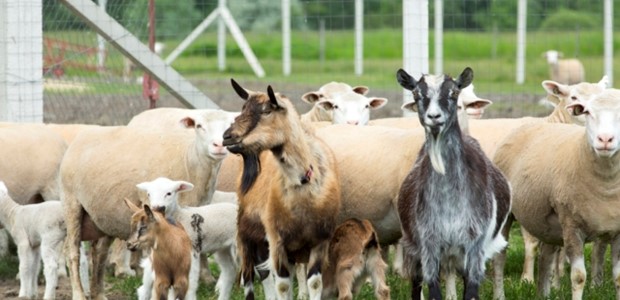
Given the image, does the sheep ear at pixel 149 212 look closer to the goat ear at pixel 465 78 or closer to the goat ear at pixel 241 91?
the goat ear at pixel 241 91

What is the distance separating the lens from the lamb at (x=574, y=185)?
992 centimetres

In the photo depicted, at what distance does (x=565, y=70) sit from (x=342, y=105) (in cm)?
1752

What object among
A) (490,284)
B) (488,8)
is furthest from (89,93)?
(488,8)

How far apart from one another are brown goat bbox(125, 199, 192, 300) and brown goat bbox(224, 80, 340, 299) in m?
0.44

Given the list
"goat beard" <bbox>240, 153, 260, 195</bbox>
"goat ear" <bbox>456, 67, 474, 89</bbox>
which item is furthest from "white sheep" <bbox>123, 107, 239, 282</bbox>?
"goat ear" <bbox>456, 67, 474, 89</bbox>

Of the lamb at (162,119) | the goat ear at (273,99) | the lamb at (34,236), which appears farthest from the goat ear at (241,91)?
the lamb at (162,119)

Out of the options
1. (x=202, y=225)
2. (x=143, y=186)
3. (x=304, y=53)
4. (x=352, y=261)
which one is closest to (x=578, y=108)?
(x=352, y=261)

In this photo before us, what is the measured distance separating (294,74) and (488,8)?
7684 millimetres

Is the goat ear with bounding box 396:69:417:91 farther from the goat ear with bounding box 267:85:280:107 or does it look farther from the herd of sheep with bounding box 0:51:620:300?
the goat ear with bounding box 267:85:280:107

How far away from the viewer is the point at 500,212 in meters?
9.74

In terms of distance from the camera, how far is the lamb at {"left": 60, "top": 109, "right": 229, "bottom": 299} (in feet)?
36.9

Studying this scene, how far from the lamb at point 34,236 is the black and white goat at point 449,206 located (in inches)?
129

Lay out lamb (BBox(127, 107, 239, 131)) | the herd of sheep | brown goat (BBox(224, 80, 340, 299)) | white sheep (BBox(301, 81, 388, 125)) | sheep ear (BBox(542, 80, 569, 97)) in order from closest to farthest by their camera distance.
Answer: the herd of sheep
brown goat (BBox(224, 80, 340, 299))
sheep ear (BBox(542, 80, 569, 97))
lamb (BBox(127, 107, 239, 131))
white sheep (BBox(301, 81, 388, 125))

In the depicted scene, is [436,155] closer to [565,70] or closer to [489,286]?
[489,286]
